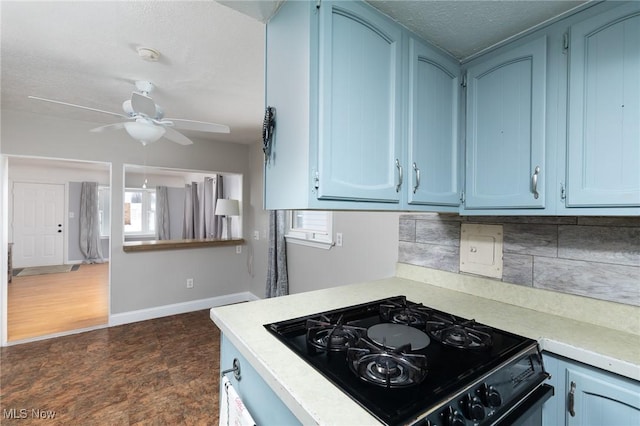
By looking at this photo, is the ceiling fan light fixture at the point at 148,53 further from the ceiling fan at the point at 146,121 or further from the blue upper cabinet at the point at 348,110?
the blue upper cabinet at the point at 348,110

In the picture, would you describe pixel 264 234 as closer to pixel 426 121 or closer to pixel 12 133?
pixel 12 133

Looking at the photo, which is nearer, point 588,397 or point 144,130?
point 588,397

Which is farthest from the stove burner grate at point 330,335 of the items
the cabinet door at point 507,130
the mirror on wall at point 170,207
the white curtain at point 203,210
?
the mirror on wall at point 170,207

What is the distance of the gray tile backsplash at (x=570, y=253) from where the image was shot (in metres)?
1.15

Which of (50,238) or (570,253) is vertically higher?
(570,253)

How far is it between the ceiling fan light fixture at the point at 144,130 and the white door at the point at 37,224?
20.8 feet

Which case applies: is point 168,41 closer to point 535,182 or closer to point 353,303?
point 353,303

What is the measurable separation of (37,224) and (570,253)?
29.4ft

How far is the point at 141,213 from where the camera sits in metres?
7.97

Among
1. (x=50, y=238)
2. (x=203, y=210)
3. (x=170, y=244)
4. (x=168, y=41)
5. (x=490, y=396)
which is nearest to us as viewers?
(x=490, y=396)

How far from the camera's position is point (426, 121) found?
1.29 meters

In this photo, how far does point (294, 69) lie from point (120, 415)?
2.44 metres

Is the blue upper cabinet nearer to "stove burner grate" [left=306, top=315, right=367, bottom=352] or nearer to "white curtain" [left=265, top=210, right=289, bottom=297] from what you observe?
"stove burner grate" [left=306, top=315, right=367, bottom=352]

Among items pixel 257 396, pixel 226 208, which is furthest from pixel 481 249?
pixel 226 208
